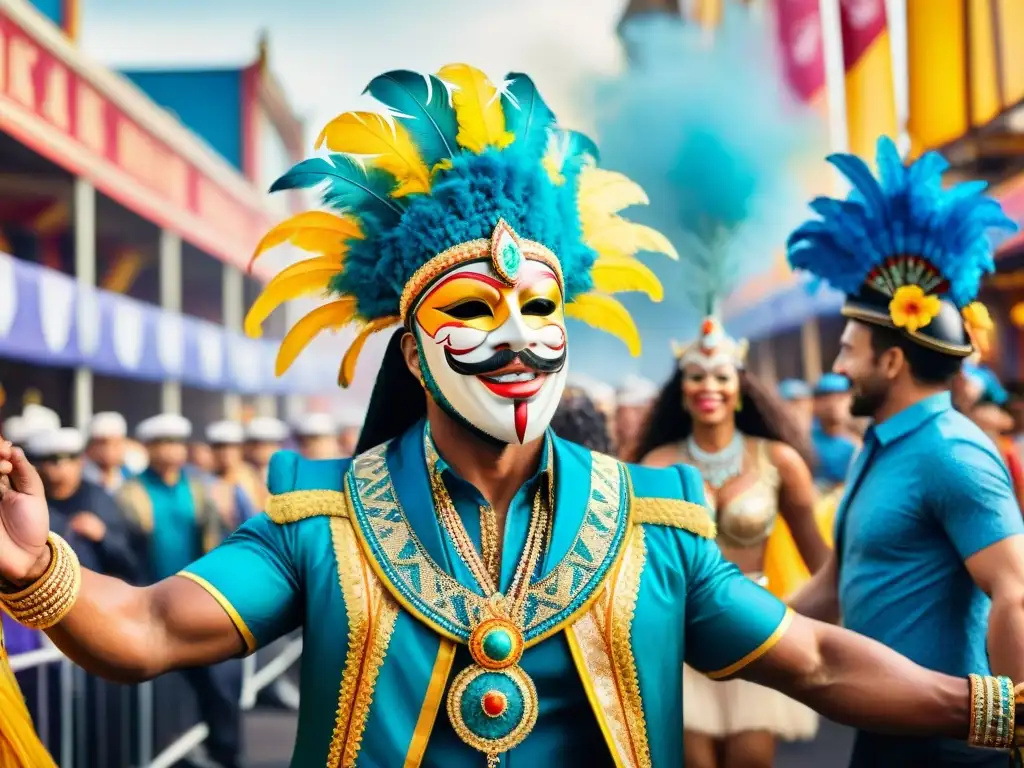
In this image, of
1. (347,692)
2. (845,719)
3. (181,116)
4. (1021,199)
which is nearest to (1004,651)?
(845,719)

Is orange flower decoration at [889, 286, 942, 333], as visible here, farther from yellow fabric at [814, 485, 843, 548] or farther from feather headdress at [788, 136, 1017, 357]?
yellow fabric at [814, 485, 843, 548]

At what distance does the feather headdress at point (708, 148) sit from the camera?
6637 mm

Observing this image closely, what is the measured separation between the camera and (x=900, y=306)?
4258mm

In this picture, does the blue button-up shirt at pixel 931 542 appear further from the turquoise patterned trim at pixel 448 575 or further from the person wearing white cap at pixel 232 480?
the person wearing white cap at pixel 232 480

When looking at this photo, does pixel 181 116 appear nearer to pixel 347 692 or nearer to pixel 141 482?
pixel 141 482

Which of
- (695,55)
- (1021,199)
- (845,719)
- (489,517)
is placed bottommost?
(845,719)

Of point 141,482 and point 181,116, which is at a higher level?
point 181,116

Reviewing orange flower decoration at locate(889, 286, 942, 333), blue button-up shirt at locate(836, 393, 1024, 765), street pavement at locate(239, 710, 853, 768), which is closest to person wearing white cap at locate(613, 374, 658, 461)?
street pavement at locate(239, 710, 853, 768)

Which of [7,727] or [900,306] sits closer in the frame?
[7,727]

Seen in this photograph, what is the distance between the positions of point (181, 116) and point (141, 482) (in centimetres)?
1419

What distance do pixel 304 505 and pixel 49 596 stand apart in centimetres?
60

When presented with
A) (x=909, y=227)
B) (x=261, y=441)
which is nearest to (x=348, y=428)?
(x=261, y=441)

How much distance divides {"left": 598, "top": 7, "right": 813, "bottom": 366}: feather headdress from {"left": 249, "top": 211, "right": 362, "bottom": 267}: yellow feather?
3.43 metres

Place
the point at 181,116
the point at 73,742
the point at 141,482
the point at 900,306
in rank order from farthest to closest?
1. the point at 181,116
2. the point at 141,482
3. the point at 73,742
4. the point at 900,306
